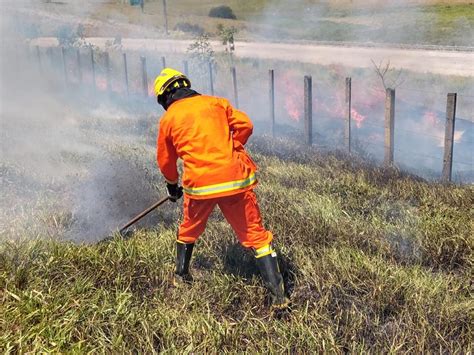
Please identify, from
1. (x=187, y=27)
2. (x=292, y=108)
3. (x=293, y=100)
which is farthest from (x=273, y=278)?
(x=187, y=27)

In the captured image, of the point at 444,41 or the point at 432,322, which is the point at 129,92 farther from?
the point at 444,41

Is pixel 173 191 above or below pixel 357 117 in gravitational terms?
above

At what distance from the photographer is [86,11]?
54.6 feet

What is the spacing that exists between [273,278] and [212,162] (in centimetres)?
86

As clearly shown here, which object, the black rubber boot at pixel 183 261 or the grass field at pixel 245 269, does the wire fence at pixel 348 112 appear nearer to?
the grass field at pixel 245 269

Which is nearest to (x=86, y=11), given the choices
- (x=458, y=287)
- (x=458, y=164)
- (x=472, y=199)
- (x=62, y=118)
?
(x=62, y=118)

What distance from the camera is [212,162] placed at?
3.20 m

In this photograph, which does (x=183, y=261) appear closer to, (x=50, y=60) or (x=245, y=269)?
(x=245, y=269)

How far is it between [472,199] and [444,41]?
800 inches

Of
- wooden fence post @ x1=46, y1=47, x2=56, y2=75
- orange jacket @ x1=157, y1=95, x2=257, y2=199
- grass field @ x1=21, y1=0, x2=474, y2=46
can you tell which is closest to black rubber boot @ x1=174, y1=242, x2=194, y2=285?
orange jacket @ x1=157, y1=95, x2=257, y2=199

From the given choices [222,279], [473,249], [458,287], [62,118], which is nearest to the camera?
[458,287]

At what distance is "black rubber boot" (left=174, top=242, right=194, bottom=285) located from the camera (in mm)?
3559

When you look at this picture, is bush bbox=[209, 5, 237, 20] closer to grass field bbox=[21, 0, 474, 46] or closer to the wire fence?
grass field bbox=[21, 0, 474, 46]

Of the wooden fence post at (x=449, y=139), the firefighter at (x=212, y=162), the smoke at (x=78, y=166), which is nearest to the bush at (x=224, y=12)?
the smoke at (x=78, y=166)
